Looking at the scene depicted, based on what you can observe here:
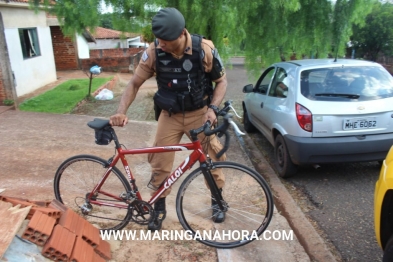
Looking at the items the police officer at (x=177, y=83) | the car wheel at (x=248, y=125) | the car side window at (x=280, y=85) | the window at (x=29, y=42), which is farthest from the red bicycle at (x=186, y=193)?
the window at (x=29, y=42)

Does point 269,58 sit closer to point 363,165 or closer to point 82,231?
point 363,165

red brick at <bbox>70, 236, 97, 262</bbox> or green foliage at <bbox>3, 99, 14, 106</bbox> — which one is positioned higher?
red brick at <bbox>70, 236, 97, 262</bbox>

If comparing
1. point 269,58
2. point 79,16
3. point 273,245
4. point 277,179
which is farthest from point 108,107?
point 273,245

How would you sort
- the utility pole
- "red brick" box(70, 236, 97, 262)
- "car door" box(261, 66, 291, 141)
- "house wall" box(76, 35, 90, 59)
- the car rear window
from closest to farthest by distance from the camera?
"red brick" box(70, 236, 97, 262) < the car rear window < "car door" box(261, 66, 291, 141) < the utility pole < "house wall" box(76, 35, 90, 59)

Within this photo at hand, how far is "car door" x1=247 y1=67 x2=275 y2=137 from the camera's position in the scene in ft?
19.2

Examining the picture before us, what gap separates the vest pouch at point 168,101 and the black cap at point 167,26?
56 centimetres

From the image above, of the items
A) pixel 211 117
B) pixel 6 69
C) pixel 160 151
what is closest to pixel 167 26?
pixel 211 117

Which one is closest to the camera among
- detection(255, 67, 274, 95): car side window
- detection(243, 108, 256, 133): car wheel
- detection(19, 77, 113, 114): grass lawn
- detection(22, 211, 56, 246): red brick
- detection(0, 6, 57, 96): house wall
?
detection(22, 211, 56, 246): red brick

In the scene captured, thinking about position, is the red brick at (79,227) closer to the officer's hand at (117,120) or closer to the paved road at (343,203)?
the officer's hand at (117,120)

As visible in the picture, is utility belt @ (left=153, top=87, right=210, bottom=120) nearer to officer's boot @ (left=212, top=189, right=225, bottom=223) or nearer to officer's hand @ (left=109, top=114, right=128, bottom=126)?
officer's hand @ (left=109, top=114, right=128, bottom=126)

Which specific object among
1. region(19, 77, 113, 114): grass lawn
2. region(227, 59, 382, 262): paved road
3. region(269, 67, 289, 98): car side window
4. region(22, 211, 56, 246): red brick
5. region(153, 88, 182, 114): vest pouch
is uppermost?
region(153, 88, 182, 114): vest pouch

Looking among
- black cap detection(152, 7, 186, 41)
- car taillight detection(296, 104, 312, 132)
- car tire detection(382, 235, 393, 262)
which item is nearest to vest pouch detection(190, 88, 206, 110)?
black cap detection(152, 7, 186, 41)

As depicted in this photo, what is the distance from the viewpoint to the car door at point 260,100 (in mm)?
5840

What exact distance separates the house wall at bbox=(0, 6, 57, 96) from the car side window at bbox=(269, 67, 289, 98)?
254 inches
